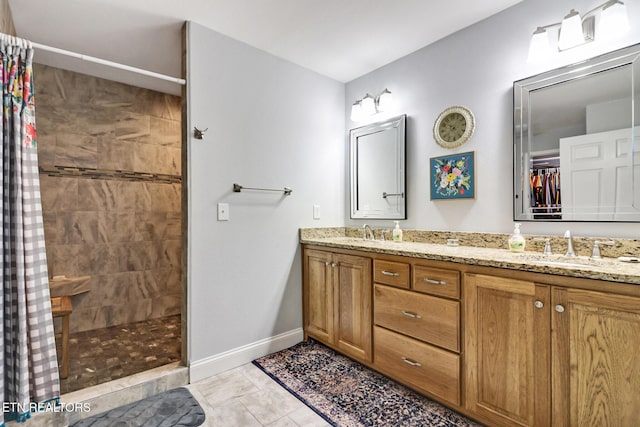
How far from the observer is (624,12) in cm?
150

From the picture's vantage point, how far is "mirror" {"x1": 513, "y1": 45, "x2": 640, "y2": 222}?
1.54m

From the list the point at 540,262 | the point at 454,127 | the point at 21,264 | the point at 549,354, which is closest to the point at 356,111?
the point at 454,127

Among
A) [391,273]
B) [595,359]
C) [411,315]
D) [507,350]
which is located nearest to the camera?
[595,359]

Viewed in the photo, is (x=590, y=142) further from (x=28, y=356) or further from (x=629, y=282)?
(x=28, y=356)

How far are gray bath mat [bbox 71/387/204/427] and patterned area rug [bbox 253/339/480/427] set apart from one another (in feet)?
1.79

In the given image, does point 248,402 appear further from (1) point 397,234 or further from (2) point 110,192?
(2) point 110,192

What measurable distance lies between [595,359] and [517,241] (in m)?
0.71

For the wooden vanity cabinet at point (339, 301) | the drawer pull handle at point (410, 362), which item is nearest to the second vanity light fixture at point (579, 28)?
the wooden vanity cabinet at point (339, 301)

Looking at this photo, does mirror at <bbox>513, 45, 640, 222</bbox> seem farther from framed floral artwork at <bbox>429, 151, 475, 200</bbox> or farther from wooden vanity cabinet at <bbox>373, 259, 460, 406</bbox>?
wooden vanity cabinet at <bbox>373, 259, 460, 406</bbox>

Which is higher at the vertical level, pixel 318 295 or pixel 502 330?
pixel 502 330

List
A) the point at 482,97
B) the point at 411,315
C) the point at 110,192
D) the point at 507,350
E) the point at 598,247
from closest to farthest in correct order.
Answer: the point at 507,350 → the point at 598,247 → the point at 411,315 → the point at 482,97 → the point at 110,192

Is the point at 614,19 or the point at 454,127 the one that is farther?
the point at 454,127

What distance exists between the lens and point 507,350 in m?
1.46

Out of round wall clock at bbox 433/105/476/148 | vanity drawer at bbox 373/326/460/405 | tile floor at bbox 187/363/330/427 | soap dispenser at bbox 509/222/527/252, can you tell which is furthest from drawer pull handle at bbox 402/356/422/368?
round wall clock at bbox 433/105/476/148
